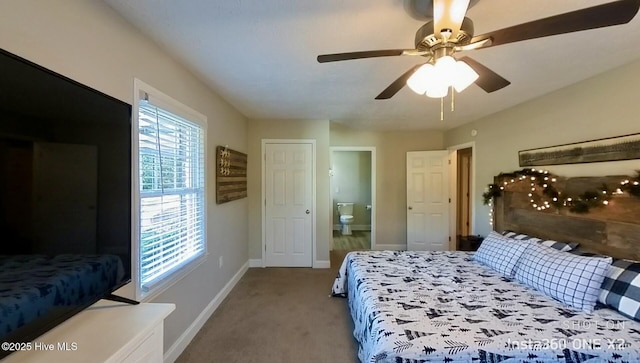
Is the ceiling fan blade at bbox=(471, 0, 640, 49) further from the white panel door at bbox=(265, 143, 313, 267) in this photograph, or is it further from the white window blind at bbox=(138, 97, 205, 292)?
the white panel door at bbox=(265, 143, 313, 267)

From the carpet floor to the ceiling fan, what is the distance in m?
2.08

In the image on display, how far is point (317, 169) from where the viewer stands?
177 inches

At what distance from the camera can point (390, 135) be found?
5559mm

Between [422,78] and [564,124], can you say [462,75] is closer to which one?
[422,78]

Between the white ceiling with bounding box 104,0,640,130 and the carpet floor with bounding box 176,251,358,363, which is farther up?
the white ceiling with bounding box 104,0,640,130

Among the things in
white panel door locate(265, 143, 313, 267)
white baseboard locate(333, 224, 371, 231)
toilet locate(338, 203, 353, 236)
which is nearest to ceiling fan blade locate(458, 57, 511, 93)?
white panel door locate(265, 143, 313, 267)

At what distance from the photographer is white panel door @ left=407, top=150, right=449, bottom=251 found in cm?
521

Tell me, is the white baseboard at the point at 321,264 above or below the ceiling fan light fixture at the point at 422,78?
below

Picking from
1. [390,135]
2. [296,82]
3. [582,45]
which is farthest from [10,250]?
[390,135]

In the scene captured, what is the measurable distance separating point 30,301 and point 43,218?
0.27 m

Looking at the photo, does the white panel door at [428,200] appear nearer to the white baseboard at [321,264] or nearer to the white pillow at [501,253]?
the white baseboard at [321,264]

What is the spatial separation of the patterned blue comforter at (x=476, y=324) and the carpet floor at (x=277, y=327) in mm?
427

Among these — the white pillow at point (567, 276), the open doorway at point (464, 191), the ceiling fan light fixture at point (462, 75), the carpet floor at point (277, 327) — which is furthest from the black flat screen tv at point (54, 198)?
the open doorway at point (464, 191)

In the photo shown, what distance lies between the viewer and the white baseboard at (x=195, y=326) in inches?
86.0
